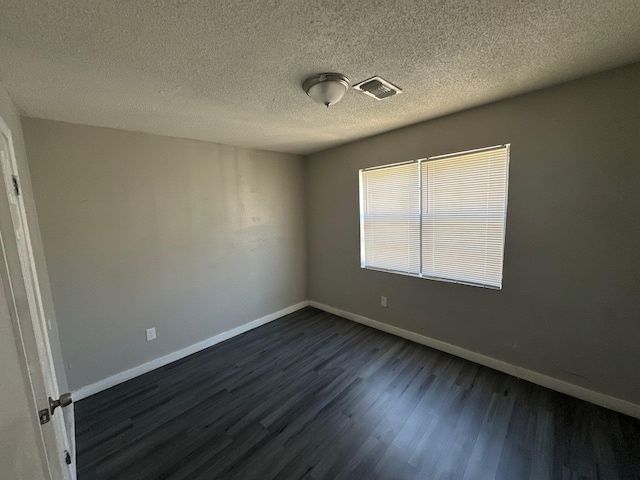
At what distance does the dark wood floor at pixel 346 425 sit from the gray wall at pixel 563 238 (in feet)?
1.07

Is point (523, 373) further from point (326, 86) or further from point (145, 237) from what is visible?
point (145, 237)

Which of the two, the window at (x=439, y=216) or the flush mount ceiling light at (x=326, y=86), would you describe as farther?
the window at (x=439, y=216)

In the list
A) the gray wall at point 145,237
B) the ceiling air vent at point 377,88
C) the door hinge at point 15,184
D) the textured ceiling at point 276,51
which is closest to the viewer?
the textured ceiling at point 276,51

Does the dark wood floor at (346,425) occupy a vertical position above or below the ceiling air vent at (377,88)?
below

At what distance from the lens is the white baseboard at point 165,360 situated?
2.15 m

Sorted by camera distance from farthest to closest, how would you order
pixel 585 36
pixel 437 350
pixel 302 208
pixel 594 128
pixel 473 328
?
pixel 302 208 → pixel 437 350 → pixel 473 328 → pixel 594 128 → pixel 585 36

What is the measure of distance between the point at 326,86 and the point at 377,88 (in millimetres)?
401

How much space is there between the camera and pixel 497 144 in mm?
2141

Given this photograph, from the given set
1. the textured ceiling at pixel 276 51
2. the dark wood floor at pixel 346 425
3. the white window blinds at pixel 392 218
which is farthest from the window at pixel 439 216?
the dark wood floor at pixel 346 425

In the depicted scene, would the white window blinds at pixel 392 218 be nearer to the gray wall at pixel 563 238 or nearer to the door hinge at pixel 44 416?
the gray wall at pixel 563 238

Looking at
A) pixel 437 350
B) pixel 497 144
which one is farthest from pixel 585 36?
pixel 437 350

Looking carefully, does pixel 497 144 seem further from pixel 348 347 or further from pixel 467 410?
pixel 348 347

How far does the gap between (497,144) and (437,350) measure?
2092mm

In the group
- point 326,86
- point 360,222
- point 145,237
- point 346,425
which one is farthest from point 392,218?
Answer: point 145,237
